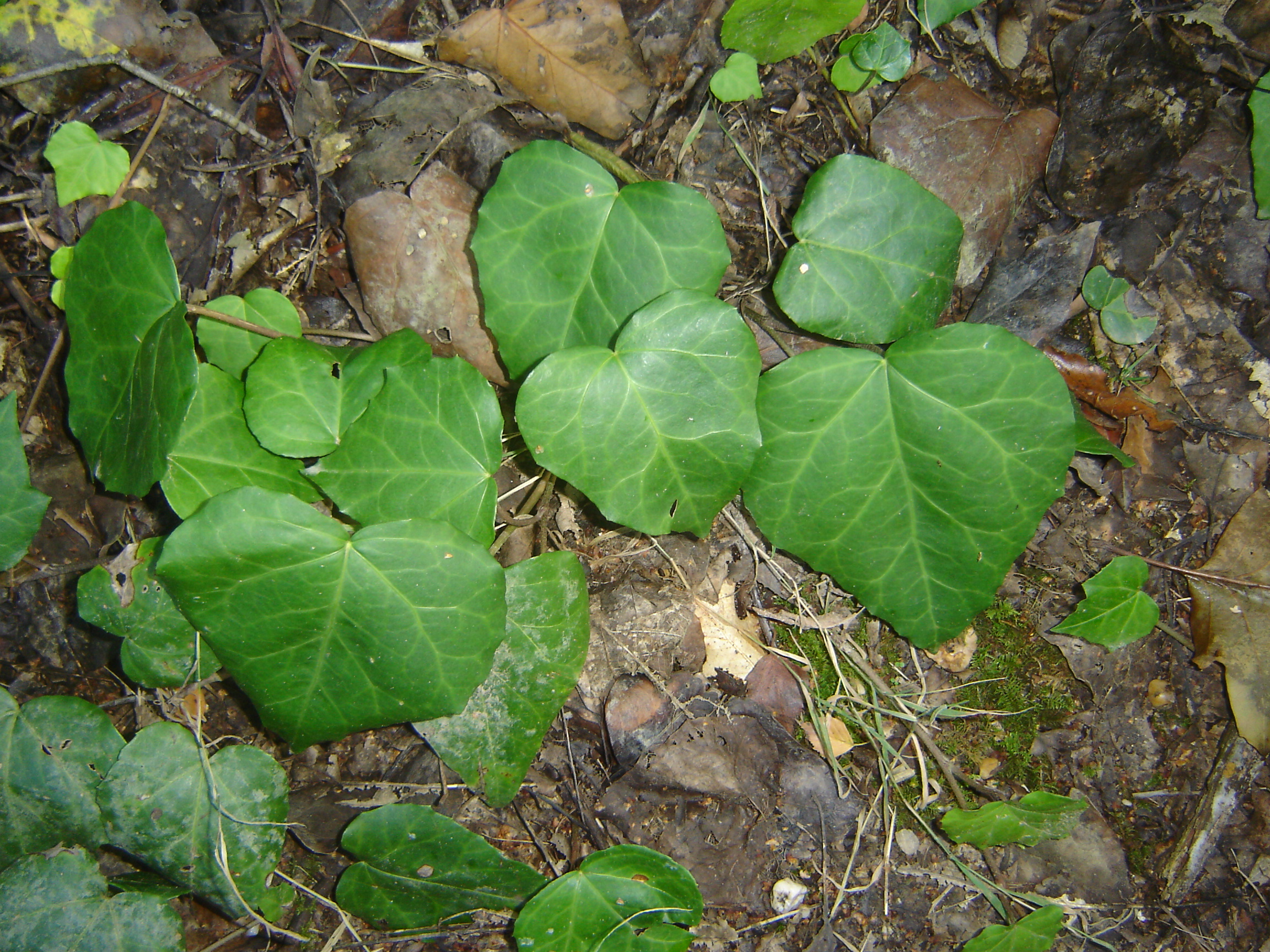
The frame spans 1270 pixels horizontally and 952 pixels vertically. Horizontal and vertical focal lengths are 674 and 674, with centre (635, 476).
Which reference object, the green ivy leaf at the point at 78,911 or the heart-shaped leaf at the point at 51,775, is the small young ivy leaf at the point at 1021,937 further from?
the heart-shaped leaf at the point at 51,775

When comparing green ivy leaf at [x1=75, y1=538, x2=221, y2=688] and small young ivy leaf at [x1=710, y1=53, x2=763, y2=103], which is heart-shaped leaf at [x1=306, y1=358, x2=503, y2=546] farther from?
small young ivy leaf at [x1=710, y1=53, x2=763, y2=103]

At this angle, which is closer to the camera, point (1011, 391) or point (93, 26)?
point (1011, 391)

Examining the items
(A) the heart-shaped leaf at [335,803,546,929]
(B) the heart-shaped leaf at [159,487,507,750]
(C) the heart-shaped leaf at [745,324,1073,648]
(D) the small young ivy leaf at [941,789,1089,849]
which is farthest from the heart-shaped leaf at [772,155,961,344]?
(A) the heart-shaped leaf at [335,803,546,929]

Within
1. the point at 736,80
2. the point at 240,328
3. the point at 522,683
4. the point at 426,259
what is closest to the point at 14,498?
the point at 240,328

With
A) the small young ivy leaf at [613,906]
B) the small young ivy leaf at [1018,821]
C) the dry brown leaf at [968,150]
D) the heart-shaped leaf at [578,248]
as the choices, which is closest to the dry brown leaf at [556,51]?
the heart-shaped leaf at [578,248]

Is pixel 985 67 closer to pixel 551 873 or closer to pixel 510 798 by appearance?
pixel 510 798

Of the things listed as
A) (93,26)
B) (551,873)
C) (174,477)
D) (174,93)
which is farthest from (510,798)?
(93,26)
